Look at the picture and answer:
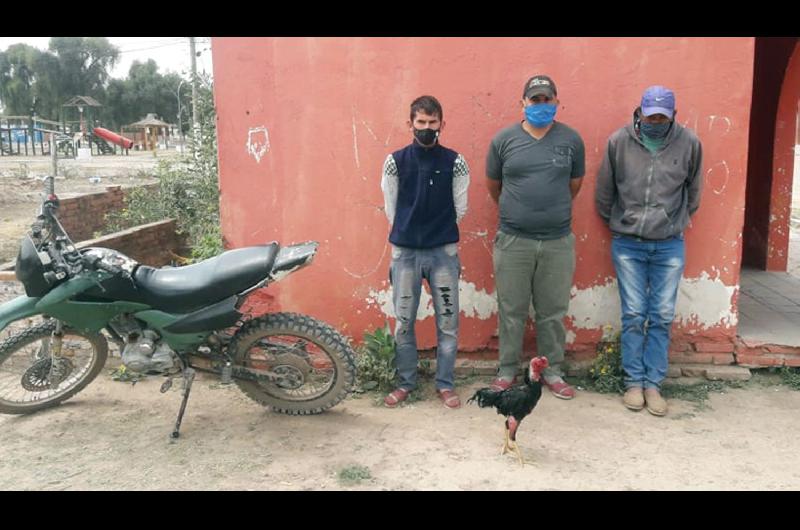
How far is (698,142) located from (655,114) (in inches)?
15.1

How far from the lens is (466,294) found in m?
4.64

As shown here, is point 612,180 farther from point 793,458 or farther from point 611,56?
point 793,458

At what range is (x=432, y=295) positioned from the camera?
13.6ft

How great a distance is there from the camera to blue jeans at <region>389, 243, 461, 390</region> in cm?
404

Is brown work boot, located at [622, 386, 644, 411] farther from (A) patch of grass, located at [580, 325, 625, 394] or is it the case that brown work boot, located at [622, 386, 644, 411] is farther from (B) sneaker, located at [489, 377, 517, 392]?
(B) sneaker, located at [489, 377, 517, 392]

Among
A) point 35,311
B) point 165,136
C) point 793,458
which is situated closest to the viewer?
point 793,458

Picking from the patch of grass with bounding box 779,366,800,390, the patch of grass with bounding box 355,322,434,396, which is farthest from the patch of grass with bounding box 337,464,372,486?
the patch of grass with bounding box 779,366,800,390

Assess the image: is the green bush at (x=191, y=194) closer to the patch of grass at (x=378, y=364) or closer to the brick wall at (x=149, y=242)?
the brick wall at (x=149, y=242)

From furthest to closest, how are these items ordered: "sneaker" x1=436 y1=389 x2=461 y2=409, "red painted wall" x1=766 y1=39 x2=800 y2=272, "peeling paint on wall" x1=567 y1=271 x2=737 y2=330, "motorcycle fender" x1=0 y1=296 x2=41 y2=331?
"red painted wall" x1=766 y1=39 x2=800 y2=272 < "peeling paint on wall" x1=567 y1=271 x2=737 y2=330 < "sneaker" x1=436 y1=389 x2=461 y2=409 < "motorcycle fender" x1=0 y1=296 x2=41 y2=331

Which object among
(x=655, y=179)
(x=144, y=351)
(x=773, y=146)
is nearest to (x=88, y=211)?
(x=144, y=351)

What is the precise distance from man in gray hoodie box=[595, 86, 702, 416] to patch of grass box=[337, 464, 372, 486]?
1816 millimetres

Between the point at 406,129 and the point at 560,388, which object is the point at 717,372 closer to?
the point at 560,388

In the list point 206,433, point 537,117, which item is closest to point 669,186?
point 537,117

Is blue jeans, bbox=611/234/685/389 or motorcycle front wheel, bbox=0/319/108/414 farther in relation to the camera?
blue jeans, bbox=611/234/685/389
